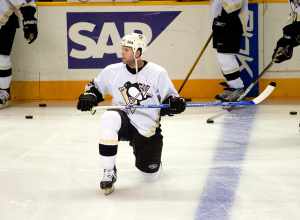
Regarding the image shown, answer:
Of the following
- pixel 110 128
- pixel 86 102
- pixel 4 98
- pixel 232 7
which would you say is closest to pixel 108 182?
pixel 110 128

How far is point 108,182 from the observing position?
3.32m

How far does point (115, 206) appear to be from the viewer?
314 centimetres

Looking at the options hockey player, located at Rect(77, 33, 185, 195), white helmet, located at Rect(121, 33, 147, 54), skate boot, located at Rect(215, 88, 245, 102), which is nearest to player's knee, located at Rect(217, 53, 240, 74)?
skate boot, located at Rect(215, 88, 245, 102)

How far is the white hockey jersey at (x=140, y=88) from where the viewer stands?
3484 mm

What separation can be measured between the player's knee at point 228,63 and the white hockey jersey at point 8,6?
164 centimetres

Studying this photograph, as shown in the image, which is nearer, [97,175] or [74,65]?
[97,175]

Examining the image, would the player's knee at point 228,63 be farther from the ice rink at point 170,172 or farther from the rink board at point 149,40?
the ice rink at point 170,172

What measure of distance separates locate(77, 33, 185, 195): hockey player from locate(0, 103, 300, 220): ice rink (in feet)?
0.62

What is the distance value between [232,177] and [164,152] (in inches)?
31.4

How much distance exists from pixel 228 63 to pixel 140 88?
286cm

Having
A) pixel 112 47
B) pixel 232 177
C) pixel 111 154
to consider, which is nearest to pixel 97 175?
pixel 111 154

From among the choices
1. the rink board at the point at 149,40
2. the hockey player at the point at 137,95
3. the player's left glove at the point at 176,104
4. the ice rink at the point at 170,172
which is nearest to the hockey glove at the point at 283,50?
the ice rink at the point at 170,172

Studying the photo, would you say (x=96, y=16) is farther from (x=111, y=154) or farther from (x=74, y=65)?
(x=111, y=154)

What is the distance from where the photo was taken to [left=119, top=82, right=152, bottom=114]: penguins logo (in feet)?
11.4
